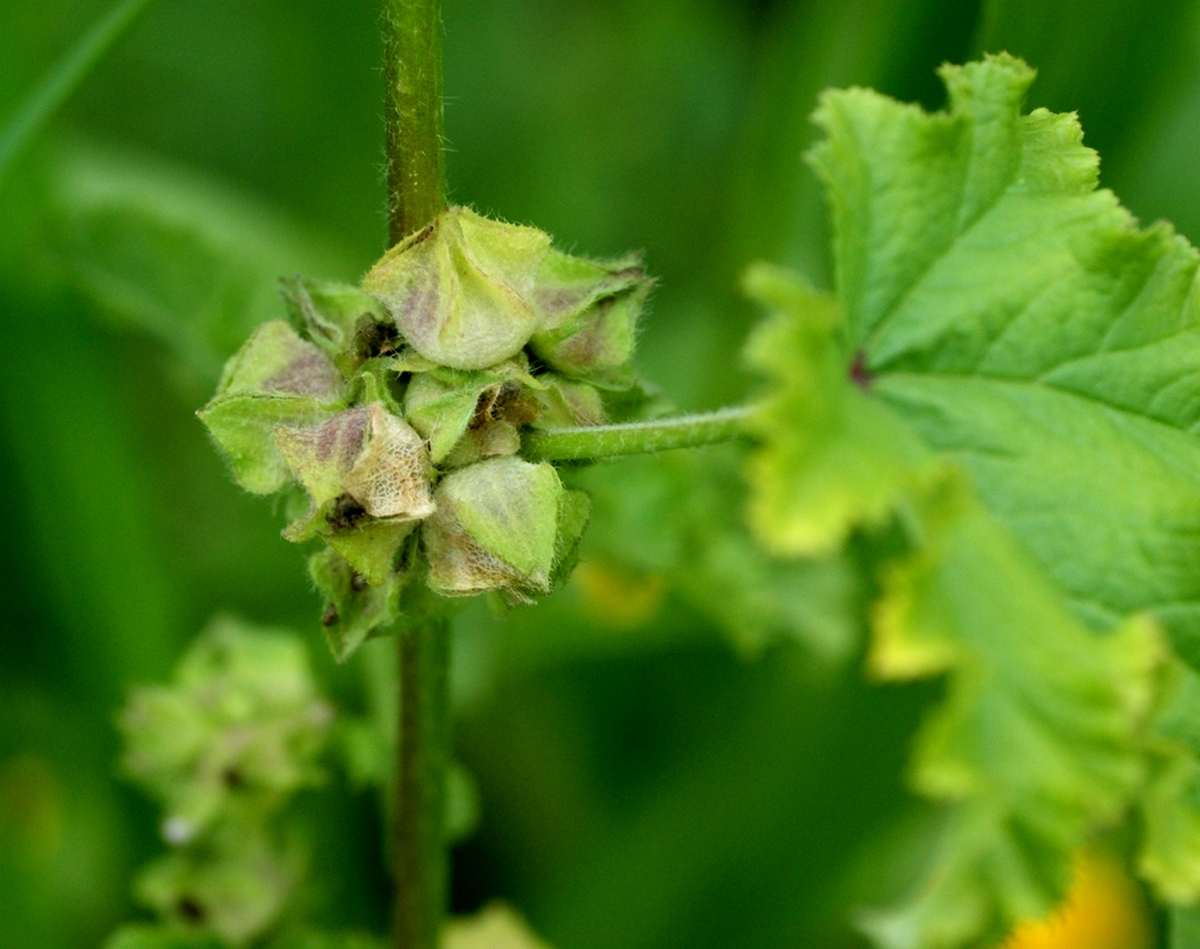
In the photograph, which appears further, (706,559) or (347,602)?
(706,559)

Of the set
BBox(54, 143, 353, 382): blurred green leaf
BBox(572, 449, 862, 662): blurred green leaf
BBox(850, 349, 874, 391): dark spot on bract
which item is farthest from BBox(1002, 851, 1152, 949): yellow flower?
BBox(850, 349, 874, 391): dark spot on bract

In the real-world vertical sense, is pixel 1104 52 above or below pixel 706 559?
above

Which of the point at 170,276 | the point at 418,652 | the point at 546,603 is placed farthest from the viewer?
the point at 546,603

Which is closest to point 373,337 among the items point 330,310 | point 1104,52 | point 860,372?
point 330,310

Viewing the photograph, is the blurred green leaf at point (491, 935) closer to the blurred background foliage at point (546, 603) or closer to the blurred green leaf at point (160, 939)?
the blurred background foliage at point (546, 603)

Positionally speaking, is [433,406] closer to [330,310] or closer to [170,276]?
[330,310]

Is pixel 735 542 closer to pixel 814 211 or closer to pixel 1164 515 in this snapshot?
pixel 814 211

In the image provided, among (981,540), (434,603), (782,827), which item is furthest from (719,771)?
(981,540)
